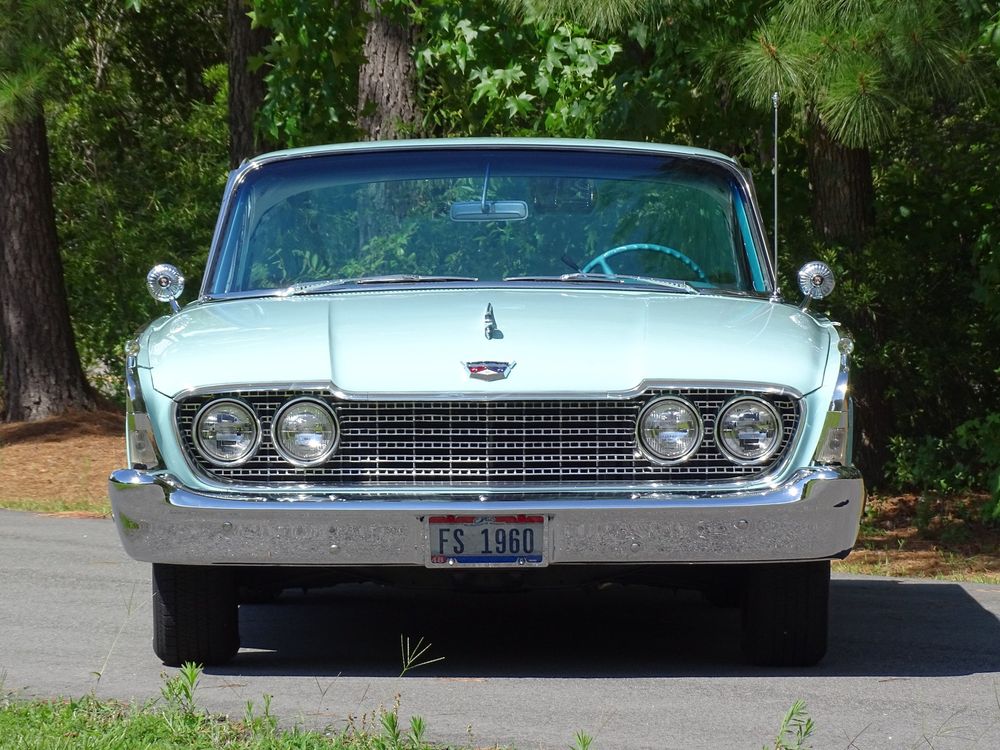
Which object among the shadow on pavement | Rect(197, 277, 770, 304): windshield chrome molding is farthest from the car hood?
the shadow on pavement

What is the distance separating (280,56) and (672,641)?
23.9ft

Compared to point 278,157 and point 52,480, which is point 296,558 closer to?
point 278,157

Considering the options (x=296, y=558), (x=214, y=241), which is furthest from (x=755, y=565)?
(x=214, y=241)

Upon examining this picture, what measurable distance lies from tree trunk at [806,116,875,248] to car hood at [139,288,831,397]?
21.1ft

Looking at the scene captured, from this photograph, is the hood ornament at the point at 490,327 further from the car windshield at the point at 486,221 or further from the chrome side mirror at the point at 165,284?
the chrome side mirror at the point at 165,284

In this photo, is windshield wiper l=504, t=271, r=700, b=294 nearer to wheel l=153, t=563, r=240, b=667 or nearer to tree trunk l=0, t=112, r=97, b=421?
wheel l=153, t=563, r=240, b=667

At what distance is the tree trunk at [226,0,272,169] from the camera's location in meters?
16.2

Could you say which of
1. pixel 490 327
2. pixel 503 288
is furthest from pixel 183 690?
pixel 503 288

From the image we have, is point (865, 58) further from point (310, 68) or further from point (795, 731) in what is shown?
point (310, 68)

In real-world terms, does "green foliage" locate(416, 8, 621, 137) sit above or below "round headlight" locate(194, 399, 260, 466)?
above

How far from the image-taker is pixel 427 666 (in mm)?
5336

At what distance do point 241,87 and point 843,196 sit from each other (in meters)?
7.17

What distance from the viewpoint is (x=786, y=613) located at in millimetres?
5168

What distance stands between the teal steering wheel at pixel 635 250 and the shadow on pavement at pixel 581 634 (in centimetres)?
133
